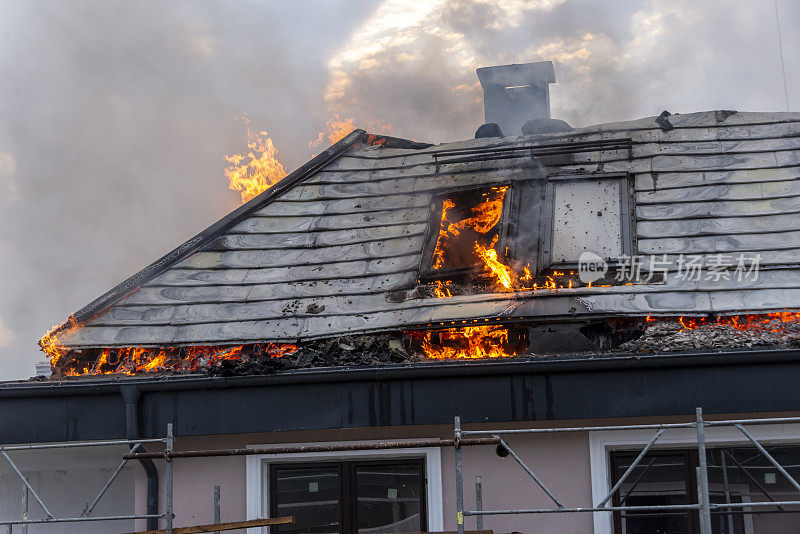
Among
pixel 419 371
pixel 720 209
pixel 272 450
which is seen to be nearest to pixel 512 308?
pixel 419 371

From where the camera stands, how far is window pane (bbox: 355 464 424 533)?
7.44m

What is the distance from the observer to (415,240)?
9.59 meters

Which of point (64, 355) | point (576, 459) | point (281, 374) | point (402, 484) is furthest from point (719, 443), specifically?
point (64, 355)

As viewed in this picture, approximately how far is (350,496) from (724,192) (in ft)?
16.5

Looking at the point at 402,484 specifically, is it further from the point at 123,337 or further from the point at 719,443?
the point at 123,337

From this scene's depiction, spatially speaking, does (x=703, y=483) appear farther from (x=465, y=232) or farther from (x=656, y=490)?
(x=465, y=232)

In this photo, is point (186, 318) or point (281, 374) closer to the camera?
point (281, 374)

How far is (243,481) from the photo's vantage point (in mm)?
7566

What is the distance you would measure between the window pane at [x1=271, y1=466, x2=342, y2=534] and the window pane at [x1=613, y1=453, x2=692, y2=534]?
91.5 inches

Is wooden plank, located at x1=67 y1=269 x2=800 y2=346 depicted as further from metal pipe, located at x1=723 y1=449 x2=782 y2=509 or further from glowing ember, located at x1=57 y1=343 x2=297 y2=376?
metal pipe, located at x1=723 y1=449 x2=782 y2=509

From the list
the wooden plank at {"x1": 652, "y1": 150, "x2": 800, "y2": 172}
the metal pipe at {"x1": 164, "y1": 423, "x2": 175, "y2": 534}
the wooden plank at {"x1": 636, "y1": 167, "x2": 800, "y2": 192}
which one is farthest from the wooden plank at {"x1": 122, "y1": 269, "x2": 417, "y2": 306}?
the wooden plank at {"x1": 652, "y1": 150, "x2": 800, "y2": 172}

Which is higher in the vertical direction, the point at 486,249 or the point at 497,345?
the point at 486,249

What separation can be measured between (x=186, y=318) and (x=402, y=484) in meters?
2.94

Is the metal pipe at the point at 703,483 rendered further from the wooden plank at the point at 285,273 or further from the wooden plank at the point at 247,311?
the wooden plank at the point at 285,273
